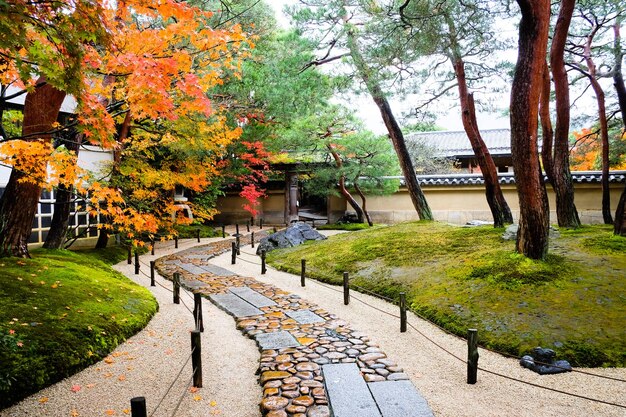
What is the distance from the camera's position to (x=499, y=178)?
2123cm

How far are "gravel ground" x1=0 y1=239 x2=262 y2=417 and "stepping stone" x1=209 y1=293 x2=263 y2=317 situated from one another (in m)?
0.71

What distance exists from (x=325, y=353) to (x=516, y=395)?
2235mm

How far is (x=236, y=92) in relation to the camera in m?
14.9

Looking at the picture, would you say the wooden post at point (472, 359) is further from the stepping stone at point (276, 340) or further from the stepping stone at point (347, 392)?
the stepping stone at point (276, 340)

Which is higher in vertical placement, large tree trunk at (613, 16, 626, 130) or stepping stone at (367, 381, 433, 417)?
large tree trunk at (613, 16, 626, 130)

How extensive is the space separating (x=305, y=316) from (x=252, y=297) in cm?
174

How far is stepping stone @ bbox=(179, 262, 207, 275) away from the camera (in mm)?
11047

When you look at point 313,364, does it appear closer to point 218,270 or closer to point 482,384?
point 482,384

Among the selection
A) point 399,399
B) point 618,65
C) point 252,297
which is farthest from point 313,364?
point 618,65

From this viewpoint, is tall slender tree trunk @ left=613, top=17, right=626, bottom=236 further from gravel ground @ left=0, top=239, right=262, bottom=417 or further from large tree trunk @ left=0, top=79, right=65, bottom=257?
large tree trunk @ left=0, top=79, right=65, bottom=257

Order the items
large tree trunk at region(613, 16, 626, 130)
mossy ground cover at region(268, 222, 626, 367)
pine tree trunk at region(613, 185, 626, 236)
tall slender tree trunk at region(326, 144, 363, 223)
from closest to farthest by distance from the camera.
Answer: mossy ground cover at region(268, 222, 626, 367) → pine tree trunk at region(613, 185, 626, 236) → large tree trunk at region(613, 16, 626, 130) → tall slender tree trunk at region(326, 144, 363, 223)

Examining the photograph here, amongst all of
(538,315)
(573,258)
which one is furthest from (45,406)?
(573,258)

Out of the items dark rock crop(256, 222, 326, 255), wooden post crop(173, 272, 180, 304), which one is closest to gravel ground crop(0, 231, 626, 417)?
wooden post crop(173, 272, 180, 304)

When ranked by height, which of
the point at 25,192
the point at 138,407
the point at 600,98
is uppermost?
the point at 600,98
